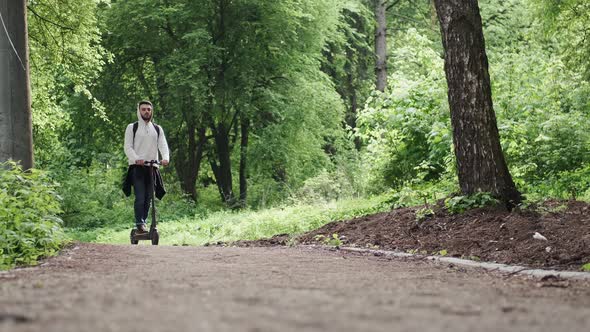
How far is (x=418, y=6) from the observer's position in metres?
34.7

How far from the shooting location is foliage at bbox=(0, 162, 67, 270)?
779 centimetres

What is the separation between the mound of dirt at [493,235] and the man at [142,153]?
293 cm

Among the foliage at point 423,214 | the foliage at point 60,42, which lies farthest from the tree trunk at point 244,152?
the foliage at point 423,214

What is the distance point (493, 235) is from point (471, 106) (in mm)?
1921

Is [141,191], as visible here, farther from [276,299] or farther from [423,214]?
[276,299]

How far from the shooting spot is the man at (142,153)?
40.7 ft

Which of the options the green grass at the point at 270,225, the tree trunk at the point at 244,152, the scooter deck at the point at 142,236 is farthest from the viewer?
the tree trunk at the point at 244,152

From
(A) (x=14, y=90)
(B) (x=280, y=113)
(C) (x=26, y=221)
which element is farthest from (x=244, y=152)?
(C) (x=26, y=221)

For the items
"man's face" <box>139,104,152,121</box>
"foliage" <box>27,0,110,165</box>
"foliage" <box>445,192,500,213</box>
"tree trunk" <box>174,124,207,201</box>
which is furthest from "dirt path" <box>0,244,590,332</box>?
"tree trunk" <box>174,124,207,201</box>

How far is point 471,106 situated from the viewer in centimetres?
995

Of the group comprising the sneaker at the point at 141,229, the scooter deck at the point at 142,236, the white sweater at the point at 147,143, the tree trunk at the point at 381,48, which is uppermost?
the tree trunk at the point at 381,48

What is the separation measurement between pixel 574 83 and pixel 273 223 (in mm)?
7376

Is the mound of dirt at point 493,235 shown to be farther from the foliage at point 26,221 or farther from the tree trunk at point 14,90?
the tree trunk at point 14,90

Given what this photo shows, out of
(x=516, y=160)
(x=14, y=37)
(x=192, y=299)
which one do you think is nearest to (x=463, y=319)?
(x=192, y=299)
